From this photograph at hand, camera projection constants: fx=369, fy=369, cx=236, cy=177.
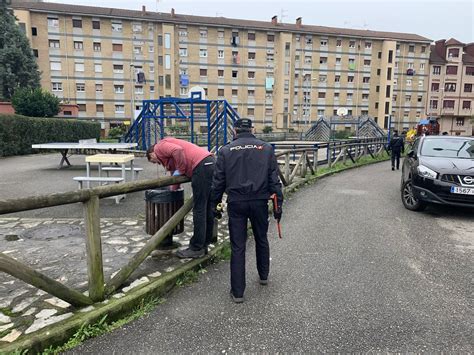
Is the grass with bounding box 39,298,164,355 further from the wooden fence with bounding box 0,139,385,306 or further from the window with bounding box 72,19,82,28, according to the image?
the window with bounding box 72,19,82,28

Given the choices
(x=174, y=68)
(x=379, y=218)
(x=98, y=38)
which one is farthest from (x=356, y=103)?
(x=379, y=218)

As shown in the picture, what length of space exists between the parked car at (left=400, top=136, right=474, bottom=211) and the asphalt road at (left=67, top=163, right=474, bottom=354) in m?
0.71

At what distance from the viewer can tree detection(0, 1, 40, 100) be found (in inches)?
1375

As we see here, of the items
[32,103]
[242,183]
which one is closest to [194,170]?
[242,183]

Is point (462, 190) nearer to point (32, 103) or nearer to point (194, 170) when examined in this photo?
point (194, 170)

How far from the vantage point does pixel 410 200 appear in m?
7.77

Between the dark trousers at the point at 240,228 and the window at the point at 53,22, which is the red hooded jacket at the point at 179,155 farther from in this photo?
the window at the point at 53,22

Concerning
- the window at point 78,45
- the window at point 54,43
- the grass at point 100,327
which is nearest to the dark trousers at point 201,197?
the grass at point 100,327

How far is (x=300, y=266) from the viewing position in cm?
457

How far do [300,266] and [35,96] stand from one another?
99.1ft

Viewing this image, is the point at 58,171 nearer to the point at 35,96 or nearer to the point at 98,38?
the point at 35,96

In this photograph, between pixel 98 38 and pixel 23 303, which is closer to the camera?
pixel 23 303

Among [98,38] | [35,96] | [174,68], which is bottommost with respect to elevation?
[35,96]

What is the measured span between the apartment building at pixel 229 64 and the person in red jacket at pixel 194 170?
4845cm
